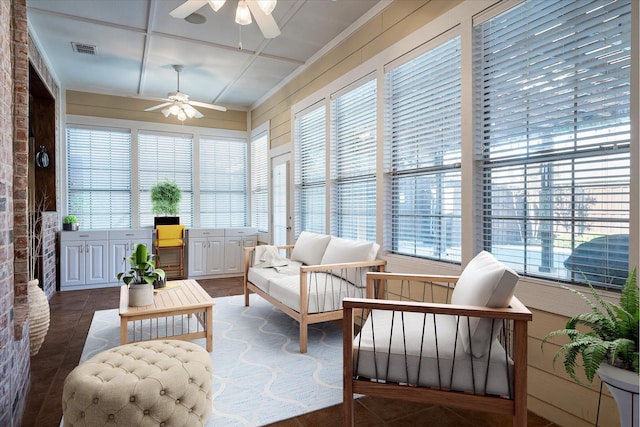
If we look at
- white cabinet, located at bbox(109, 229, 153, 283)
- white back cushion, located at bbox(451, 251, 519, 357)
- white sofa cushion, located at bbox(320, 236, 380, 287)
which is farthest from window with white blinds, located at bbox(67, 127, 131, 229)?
white back cushion, located at bbox(451, 251, 519, 357)

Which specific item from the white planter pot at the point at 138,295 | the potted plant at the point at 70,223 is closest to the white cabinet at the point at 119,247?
the potted plant at the point at 70,223

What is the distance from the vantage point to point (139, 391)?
165 cm

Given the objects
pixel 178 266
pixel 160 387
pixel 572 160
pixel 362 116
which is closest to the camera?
pixel 160 387

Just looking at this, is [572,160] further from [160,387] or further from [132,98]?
[132,98]

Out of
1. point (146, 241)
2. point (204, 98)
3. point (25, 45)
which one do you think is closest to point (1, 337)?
point (25, 45)

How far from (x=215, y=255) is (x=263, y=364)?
3.75 meters

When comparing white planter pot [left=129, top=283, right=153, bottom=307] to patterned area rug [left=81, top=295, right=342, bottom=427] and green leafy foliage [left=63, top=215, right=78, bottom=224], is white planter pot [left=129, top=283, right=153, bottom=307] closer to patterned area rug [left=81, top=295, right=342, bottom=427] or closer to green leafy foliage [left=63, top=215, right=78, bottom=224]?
patterned area rug [left=81, top=295, right=342, bottom=427]

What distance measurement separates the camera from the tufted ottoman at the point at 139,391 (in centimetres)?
161

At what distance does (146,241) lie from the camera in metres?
5.85

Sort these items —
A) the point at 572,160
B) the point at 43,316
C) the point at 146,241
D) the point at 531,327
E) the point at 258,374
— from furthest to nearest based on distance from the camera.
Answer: the point at 146,241 < the point at 43,316 < the point at 258,374 < the point at 531,327 < the point at 572,160

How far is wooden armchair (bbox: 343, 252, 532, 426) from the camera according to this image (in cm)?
163

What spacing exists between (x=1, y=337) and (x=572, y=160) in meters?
3.01

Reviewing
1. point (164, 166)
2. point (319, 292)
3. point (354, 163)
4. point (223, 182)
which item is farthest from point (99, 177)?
point (319, 292)

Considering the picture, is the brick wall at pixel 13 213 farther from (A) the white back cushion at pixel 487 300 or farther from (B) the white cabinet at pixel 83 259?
(B) the white cabinet at pixel 83 259
